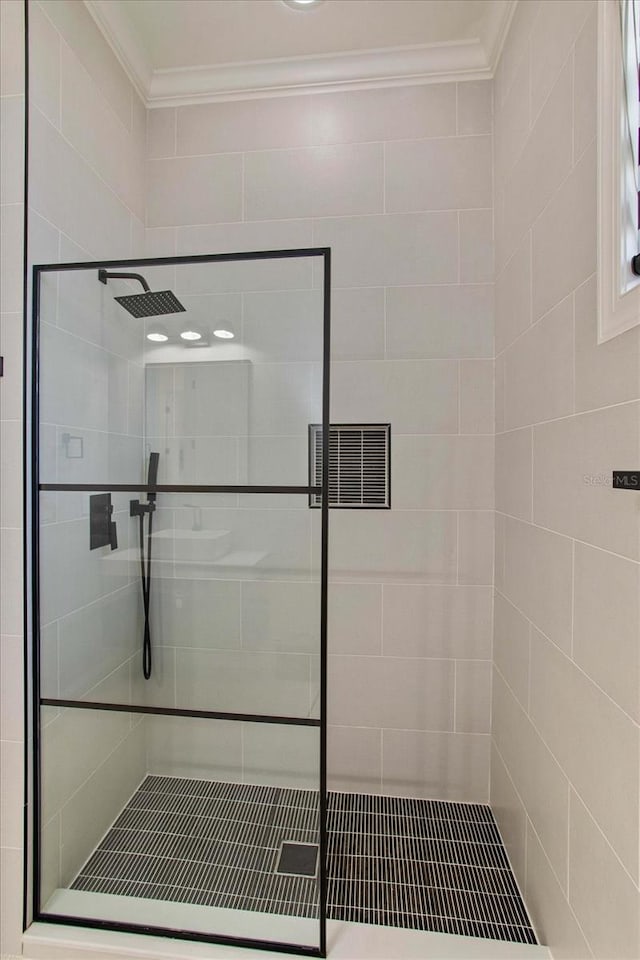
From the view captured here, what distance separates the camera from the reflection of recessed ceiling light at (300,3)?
161 centimetres

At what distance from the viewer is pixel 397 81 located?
73.2 inches

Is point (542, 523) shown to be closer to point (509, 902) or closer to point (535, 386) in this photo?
point (535, 386)

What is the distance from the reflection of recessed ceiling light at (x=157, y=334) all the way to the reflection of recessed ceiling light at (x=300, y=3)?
122 centimetres

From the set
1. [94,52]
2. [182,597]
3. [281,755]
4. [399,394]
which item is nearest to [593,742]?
[281,755]

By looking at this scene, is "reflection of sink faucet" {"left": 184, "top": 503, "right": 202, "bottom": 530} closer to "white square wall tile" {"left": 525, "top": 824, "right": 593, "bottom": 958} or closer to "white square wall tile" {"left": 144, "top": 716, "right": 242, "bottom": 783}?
"white square wall tile" {"left": 144, "top": 716, "right": 242, "bottom": 783}

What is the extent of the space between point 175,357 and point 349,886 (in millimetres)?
1565

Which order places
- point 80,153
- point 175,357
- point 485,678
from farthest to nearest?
1. point 485,678
2. point 80,153
3. point 175,357

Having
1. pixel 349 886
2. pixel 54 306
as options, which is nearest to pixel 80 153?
pixel 54 306

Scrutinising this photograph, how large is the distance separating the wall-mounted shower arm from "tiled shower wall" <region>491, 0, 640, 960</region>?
1040mm

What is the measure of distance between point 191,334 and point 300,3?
4.06 feet

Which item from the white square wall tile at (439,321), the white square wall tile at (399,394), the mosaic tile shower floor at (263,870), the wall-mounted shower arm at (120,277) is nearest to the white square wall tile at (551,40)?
the white square wall tile at (439,321)

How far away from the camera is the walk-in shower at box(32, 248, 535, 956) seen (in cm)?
125

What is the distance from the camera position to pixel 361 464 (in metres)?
1.89

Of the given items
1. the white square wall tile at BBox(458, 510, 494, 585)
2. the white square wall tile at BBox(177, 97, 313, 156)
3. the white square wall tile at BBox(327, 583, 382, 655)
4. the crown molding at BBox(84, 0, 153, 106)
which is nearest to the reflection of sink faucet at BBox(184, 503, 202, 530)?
the white square wall tile at BBox(327, 583, 382, 655)
